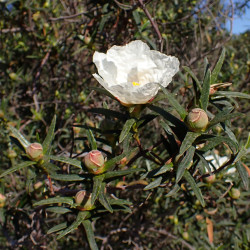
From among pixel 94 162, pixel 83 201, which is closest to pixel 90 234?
pixel 83 201

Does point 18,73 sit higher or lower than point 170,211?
higher

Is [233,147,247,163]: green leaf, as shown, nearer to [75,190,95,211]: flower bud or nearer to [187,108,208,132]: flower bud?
[187,108,208,132]: flower bud

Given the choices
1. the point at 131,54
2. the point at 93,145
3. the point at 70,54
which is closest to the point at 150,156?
the point at 93,145

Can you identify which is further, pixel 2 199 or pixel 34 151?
pixel 2 199

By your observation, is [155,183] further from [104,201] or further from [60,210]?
[60,210]

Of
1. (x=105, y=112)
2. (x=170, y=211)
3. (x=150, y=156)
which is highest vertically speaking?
(x=105, y=112)

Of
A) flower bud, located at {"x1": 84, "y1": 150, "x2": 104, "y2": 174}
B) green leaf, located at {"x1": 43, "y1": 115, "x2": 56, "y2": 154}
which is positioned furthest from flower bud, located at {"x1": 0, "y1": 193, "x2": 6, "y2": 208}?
flower bud, located at {"x1": 84, "y1": 150, "x2": 104, "y2": 174}

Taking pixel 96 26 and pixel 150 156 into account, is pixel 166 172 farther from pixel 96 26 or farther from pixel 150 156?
pixel 96 26
